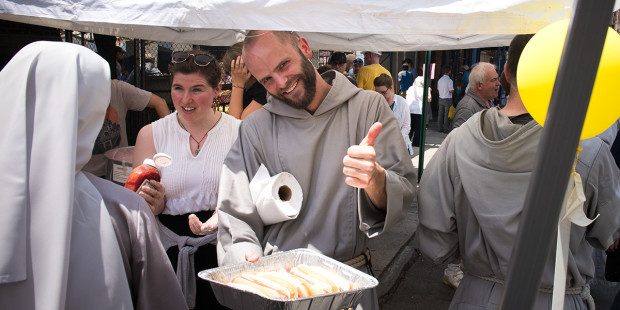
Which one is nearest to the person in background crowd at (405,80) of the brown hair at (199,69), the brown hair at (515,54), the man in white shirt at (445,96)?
the man in white shirt at (445,96)

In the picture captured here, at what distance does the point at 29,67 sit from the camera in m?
1.33

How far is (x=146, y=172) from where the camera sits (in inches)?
96.6

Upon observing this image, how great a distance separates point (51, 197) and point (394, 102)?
6.80 meters

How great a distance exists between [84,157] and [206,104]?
5.13 ft

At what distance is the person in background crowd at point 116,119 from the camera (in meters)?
3.67

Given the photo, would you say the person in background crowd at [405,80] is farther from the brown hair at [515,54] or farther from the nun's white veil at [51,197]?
the nun's white veil at [51,197]

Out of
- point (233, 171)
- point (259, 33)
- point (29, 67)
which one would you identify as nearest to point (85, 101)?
point (29, 67)

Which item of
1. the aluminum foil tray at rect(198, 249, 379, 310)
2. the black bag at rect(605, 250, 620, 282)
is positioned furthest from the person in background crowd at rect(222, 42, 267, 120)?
the black bag at rect(605, 250, 620, 282)

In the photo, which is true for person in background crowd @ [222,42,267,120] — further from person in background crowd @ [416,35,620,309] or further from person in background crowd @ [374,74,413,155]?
person in background crowd @ [374,74,413,155]

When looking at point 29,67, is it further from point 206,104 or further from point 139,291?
point 206,104

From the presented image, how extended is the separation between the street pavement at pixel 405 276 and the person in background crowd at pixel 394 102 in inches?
78.6

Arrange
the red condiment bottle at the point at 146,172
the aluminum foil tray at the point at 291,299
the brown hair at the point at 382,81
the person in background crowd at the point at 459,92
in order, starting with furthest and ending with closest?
the person in background crowd at the point at 459,92 → the brown hair at the point at 382,81 → the red condiment bottle at the point at 146,172 → the aluminum foil tray at the point at 291,299

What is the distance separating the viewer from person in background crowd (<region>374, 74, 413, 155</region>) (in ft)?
23.6

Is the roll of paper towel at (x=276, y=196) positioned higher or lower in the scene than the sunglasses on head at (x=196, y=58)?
lower
